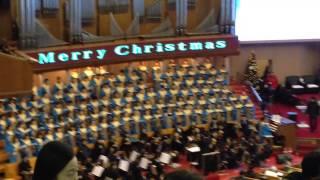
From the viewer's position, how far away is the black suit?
1498 cm

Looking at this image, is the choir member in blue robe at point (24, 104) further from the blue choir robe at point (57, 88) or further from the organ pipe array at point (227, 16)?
the organ pipe array at point (227, 16)

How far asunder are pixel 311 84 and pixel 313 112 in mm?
3014

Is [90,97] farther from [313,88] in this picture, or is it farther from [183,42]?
[313,88]

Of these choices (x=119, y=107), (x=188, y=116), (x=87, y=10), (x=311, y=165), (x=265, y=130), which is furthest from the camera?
(x=265, y=130)

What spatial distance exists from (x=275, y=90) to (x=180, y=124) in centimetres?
433

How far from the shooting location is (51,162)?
2.46m

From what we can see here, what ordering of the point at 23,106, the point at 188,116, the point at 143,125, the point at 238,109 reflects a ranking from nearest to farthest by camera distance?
the point at 23,106 < the point at 143,125 < the point at 188,116 < the point at 238,109

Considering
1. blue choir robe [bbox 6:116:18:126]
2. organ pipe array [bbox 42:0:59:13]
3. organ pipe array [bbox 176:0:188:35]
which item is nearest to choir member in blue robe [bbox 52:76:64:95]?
blue choir robe [bbox 6:116:18:126]

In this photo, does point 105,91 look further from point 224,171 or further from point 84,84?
point 224,171

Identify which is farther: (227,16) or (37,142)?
(227,16)

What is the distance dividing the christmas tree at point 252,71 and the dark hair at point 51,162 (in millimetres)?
14783

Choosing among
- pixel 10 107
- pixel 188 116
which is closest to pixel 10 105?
pixel 10 107

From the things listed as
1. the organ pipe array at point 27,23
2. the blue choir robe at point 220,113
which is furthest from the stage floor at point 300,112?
the organ pipe array at point 27,23

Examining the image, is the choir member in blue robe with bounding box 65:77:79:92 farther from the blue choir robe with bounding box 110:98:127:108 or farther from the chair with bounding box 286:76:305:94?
the chair with bounding box 286:76:305:94
